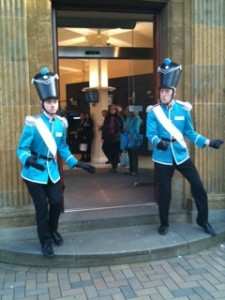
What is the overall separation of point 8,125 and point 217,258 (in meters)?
2.96

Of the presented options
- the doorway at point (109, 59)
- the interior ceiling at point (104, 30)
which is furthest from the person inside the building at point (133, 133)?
the interior ceiling at point (104, 30)

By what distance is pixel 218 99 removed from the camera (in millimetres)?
5457

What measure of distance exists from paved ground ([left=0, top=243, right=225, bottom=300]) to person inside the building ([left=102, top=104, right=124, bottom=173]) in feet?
16.3

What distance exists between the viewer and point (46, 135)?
13.8 feet

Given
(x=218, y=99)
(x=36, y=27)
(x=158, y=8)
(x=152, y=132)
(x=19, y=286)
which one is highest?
(x=158, y=8)

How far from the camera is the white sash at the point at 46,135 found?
419 centimetres

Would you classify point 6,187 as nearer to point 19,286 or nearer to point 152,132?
point 19,286

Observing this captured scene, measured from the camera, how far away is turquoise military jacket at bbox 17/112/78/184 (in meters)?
4.14

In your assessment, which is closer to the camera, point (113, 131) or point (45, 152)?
point (45, 152)

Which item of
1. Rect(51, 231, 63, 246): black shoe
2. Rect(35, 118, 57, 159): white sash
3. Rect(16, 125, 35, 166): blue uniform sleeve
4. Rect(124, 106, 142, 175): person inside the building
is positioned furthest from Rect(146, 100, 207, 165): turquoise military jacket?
Rect(124, 106, 142, 175): person inside the building

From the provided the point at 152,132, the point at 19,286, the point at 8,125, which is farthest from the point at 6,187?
the point at 152,132

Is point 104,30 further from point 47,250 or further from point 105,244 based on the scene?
point 47,250

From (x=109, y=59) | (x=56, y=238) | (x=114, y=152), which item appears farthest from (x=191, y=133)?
(x=114, y=152)

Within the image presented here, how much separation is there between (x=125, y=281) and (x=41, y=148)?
5.40ft
